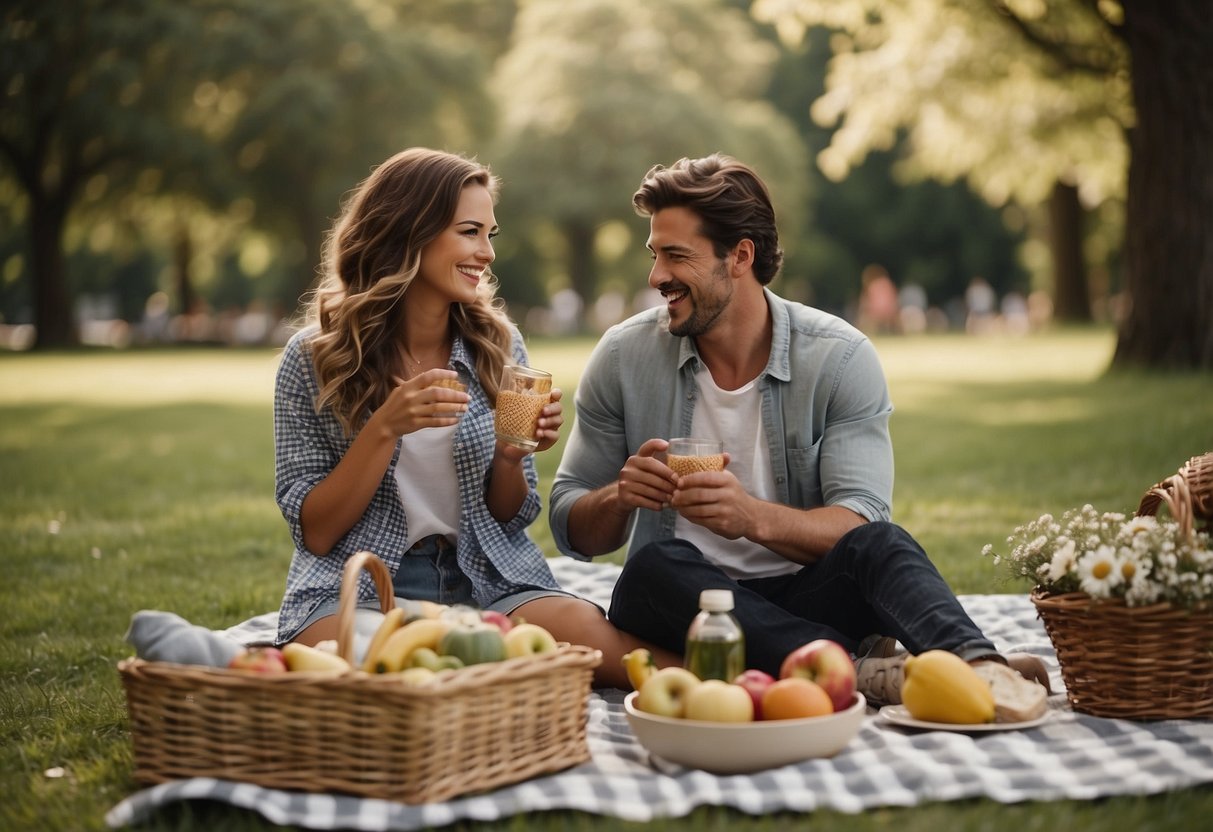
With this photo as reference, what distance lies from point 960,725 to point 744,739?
69 cm

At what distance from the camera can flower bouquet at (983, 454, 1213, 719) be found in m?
3.74

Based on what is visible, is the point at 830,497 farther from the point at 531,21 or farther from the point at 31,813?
the point at 531,21

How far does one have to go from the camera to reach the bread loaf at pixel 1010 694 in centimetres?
378

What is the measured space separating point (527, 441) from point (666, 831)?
1502 millimetres

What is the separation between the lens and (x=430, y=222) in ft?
15.1

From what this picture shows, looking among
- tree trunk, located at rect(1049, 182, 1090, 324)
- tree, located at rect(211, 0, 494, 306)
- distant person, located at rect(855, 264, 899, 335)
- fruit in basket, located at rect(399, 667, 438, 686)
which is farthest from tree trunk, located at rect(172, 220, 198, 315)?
fruit in basket, located at rect(399, 667, 438, 686)

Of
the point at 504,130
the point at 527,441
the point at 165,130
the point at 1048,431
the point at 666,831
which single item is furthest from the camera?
the point at 504,130

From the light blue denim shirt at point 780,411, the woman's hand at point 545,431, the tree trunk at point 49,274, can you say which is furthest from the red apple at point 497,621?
the tree trunk at point 49,274

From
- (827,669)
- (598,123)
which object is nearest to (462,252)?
(827,669)

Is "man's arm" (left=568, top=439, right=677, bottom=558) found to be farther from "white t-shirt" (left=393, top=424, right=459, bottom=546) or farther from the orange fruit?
the orange fruit

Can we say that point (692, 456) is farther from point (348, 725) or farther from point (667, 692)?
point (348, 725)

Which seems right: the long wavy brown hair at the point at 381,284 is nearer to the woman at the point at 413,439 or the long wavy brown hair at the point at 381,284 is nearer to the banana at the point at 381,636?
the woman at the point at 413,439

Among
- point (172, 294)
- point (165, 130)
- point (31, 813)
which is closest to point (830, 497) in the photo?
point (31, 813)

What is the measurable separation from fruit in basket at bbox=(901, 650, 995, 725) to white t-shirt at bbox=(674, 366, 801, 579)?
86cm
